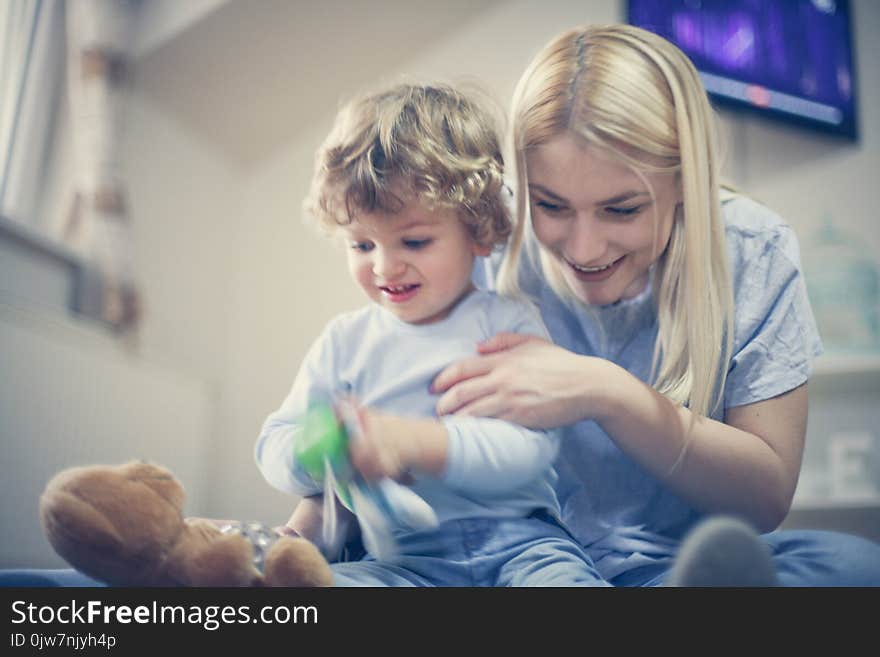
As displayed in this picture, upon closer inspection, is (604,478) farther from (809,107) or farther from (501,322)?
(809,107)

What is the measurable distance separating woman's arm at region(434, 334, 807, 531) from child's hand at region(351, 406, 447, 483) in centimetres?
6

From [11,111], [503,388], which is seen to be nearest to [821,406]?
[503,388]

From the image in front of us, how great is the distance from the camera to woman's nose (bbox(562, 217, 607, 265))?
0.74m

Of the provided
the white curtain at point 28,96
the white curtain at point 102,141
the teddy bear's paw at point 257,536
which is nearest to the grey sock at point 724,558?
the teddy bear's paw at point 257,536

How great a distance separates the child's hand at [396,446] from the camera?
0.58 m

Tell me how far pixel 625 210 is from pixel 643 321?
115 millimetres

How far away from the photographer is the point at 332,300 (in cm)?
81

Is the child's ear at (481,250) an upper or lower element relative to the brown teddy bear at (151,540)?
upper

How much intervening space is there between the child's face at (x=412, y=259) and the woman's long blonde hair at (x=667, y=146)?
0.07 m

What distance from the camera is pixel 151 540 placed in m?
0.52

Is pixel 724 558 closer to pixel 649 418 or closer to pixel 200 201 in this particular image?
pixel 649 418

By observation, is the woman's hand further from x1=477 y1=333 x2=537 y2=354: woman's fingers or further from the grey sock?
the grey sock

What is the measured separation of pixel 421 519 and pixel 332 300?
0.28m

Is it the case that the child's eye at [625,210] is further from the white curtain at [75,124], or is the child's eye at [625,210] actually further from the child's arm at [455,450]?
the white curtain at [75,124]
